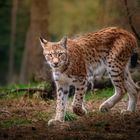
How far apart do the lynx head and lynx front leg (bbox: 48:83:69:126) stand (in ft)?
1.76

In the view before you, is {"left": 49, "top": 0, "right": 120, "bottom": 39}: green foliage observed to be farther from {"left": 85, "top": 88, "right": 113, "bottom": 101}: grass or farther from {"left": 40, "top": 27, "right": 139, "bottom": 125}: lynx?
{"left": 40, "top": 27, "right": 139, "bottom": 125}: lynx

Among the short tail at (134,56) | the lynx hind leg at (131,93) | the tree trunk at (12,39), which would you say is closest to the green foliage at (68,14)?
the tree trunk at (12,39)

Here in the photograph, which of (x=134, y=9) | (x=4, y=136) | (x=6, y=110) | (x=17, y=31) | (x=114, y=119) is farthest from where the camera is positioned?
(x=17, y=31)

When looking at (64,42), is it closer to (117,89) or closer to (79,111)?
(79,111)

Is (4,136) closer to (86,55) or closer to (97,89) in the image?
(86,55)

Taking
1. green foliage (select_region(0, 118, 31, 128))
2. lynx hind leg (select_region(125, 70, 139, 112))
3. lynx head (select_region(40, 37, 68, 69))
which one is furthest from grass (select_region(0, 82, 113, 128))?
lynx hind leg (select_region(125, 70, 139, 112))

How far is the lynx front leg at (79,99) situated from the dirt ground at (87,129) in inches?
5.8

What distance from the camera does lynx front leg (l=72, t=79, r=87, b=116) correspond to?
42.8 ft

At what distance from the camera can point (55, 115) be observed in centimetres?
1303

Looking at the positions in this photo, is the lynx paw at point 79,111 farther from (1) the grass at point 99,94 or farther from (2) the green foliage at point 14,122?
(1) the grass at point 99,94

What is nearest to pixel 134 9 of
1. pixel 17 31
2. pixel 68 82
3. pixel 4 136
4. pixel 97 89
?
pixel 97 89

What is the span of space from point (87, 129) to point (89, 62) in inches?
105

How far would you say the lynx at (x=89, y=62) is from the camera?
13.0 m

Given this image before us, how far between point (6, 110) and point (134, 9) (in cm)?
376
